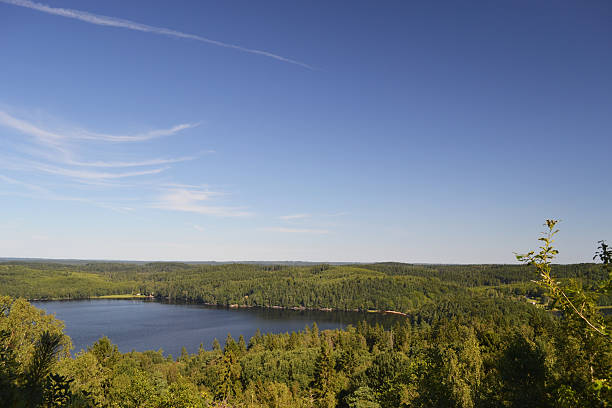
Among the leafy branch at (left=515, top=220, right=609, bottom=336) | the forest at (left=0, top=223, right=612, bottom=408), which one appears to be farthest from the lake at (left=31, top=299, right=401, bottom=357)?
the leafy branch at (left=515, top=220, right=609, bottom=336)

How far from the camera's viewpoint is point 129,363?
68438mm

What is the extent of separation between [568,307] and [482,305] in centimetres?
19313

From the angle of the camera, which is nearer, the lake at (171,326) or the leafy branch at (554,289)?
the leafy branch at (554,289)

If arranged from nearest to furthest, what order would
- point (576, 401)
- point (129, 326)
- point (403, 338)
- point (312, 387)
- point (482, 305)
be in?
1. point (576, 401)
2. point (312, 387)
3. point (403, 338)
4. point (129, 326)
5. point (482, 305)

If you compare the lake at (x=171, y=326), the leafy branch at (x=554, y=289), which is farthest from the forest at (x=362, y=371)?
the lake at (x=171, y=326)

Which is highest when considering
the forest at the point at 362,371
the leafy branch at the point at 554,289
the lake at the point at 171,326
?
the leafy branch at the point at 554,289

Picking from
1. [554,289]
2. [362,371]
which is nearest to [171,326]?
[362,371]

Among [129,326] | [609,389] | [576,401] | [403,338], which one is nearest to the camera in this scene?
[609,389]

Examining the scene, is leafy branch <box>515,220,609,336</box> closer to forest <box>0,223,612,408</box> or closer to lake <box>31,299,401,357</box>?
forest <box>0,223,612,408</box>

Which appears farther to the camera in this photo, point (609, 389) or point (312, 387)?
point (312, 387)

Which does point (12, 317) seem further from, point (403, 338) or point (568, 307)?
point (403, 338)

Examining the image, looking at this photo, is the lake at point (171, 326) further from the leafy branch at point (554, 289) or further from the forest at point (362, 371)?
the leafy branch at point (554, 289)

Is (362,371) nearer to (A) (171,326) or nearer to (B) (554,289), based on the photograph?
(B) (554,289)

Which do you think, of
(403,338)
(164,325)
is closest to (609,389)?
(403,338)
